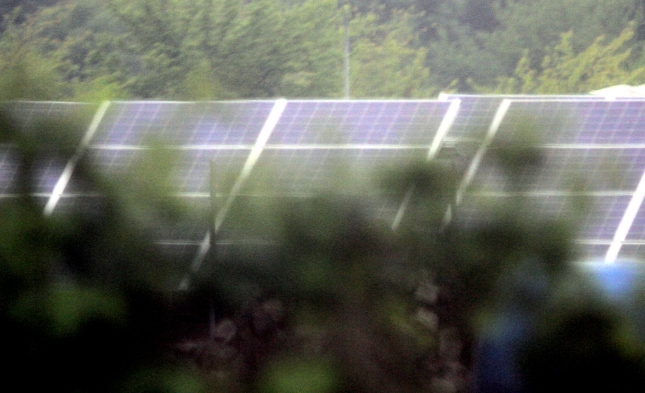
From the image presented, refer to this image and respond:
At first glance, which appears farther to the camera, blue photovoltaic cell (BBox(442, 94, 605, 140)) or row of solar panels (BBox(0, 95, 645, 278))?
blue photovoltaic cell (BBox(442, 94, 605, 140))

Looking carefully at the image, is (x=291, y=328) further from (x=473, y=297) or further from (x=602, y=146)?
(x=602, y=146)

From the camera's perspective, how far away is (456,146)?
12.9 feet

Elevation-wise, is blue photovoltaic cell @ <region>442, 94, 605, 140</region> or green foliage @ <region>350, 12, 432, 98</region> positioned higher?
blue photovoltaic cell @ <region>442, 94, 605, 140</region>

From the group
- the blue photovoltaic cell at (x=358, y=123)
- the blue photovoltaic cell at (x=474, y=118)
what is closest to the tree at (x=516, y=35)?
the blue photovoltaic cell at (x=358, y=123)

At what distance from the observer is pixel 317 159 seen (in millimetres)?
3939

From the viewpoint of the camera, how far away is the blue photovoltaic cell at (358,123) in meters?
4.10

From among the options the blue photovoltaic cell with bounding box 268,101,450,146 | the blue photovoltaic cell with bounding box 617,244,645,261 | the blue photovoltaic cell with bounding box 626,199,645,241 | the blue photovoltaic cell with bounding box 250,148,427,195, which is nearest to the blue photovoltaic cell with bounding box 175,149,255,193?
the blue photovoltaic cell with bounding box 250,148,427,195

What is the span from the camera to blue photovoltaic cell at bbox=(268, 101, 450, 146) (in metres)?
4.10

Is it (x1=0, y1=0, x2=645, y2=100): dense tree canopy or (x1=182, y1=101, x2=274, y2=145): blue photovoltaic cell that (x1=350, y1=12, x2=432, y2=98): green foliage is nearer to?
(x1=0, y1=0, x2=645, y2=100): dense tree canopy

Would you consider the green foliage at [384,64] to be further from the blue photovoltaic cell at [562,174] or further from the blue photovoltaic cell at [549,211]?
the blue photovoltaic cell at [549,211]

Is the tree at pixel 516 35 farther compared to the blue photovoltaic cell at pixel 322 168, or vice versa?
the tree at pixel 516 35

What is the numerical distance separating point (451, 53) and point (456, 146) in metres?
46.2

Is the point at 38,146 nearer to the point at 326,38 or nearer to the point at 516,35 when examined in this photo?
the point at 326,38

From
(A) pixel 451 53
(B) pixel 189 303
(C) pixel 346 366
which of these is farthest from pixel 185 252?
(A) pixel 451 53
